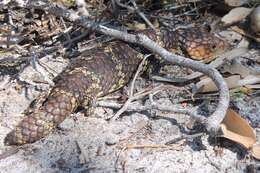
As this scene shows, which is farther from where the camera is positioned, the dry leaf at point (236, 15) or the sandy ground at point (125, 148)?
the dry leaf at point (236, 15)

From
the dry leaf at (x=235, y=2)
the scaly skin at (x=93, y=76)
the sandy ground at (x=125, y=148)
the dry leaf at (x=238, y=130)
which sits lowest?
the sandy ground at (x=125, y=148)

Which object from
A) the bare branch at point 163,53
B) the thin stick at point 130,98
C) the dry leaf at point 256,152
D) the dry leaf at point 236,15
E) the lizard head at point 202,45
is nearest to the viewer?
the dry leaf at point 256,152

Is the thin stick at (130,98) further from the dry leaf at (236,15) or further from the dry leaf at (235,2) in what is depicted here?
the dry leaf at (235,2)

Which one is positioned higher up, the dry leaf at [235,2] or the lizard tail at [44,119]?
the dry leaf at [235,2]

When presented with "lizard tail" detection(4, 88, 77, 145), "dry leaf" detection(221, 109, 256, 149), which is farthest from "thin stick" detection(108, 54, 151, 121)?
"dry leaf" detection(221, 109, 256, 149)

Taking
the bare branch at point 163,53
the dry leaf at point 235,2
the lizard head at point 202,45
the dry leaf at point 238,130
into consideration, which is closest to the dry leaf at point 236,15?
the dry leaf at point 235,2

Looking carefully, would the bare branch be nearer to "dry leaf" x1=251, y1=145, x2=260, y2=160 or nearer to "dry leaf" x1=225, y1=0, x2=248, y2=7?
"dry leaf" x1=251, y1=145, x2=260, y2=160

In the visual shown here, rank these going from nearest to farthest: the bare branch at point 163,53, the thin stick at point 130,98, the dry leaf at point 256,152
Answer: the dry leaf at point 256,152, the bare branch at point 163,53, the thin stick at point 130,98
